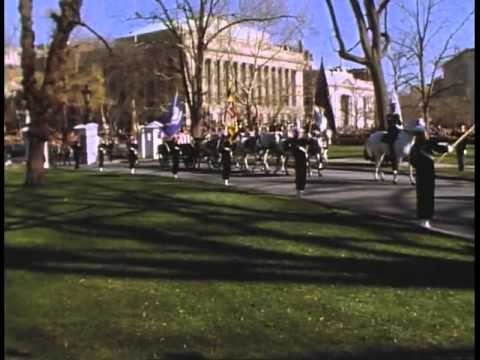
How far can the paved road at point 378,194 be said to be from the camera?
43.3 ft

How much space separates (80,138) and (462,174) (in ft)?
89.8

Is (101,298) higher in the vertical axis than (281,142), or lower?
lower

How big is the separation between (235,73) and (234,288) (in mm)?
52885

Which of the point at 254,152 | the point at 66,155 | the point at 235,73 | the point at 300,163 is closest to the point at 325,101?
the point at 254,152

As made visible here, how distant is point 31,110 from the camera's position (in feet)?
68.3

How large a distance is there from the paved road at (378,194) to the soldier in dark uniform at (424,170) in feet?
1.27

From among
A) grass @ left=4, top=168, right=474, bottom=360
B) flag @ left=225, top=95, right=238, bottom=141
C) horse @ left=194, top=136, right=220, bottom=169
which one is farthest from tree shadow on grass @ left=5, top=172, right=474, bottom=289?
flag @ left=225, top=95, right=238, bottom=141

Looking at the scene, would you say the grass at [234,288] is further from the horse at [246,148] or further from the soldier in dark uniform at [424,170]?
the horse at [246,148]

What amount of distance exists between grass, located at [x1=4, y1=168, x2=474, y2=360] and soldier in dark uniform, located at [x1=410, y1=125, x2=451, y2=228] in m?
0.47

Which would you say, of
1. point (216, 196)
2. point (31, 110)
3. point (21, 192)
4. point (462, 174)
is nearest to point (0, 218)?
point (216, 196)

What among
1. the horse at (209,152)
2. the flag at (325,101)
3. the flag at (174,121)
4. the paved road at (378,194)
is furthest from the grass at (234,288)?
the flag at (174,121)

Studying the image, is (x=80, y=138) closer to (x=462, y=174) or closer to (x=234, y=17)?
(x=234, y=17)

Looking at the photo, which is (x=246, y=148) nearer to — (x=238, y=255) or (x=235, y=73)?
(x=238, y=255)

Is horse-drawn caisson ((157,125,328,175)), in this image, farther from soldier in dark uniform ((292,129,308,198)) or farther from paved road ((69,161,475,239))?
soldier in dark uniform ((292,129,308,198))
